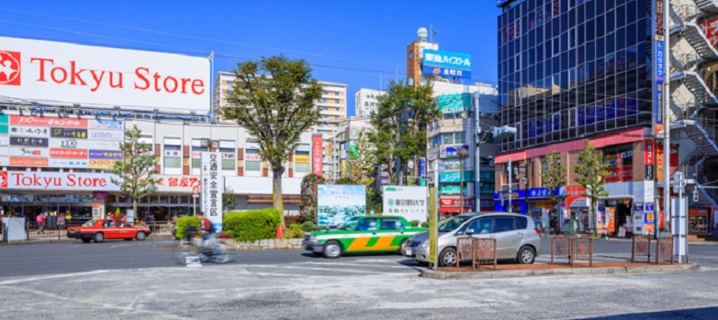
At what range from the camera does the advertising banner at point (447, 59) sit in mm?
78938

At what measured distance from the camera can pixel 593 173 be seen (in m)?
43.2

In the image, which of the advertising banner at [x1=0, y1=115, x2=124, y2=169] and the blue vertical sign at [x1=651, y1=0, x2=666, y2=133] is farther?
the advertising banner at [x1=0, y1=115, x2=124, y2=169]

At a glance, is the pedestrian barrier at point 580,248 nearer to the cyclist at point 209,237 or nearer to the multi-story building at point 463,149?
the cyclist at point 209,237

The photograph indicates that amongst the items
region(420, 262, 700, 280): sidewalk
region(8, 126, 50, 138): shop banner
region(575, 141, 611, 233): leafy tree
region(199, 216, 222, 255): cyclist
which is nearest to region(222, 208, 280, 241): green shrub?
region(199, 216, 222, 255): cyclist

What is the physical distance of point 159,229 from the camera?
4419 centimetres

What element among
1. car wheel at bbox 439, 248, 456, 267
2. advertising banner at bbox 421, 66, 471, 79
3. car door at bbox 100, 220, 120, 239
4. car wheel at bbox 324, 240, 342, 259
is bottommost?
car door at bbox 100, 220, 120, 239

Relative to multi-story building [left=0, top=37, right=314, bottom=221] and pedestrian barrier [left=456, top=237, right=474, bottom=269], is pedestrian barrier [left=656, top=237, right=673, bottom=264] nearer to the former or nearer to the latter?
pedestrian barrier [left=456, top=237, right=474, bottom=269]

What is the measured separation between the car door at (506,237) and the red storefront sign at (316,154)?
3913cm

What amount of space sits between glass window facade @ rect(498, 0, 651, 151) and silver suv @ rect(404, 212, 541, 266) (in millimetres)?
28959

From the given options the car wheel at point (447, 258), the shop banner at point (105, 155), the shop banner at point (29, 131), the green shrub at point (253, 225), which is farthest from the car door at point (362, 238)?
the shop banner at point (29, 131)

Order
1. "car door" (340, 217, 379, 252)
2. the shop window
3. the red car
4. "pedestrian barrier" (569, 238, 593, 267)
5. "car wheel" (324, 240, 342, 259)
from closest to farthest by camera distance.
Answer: "pedestrian barrier" (569, 238, 593, 267) < "car wheel" (324, 240, 342, 259) < "car door" (340, 217, 379, 252) < the red car < the shop window

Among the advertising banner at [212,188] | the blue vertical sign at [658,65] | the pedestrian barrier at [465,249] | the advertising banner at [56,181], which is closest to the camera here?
the pedestrian barrier at [465,249]

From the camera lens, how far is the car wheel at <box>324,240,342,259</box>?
21.2 m

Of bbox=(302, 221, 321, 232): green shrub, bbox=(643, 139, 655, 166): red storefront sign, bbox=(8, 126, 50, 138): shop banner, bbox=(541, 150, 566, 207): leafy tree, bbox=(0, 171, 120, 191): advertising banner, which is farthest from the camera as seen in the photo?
bbox=(541, 150, 566, 207): leafy tree
